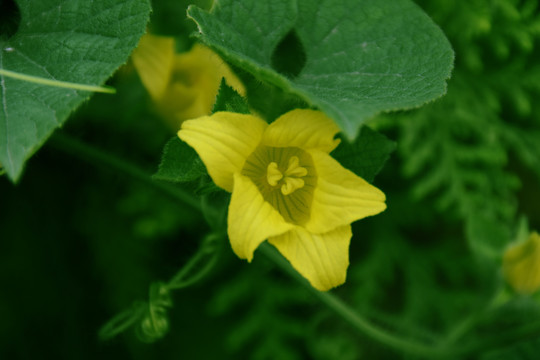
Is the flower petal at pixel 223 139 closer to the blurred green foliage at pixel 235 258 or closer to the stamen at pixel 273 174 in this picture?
the stamen at pixel 273 174

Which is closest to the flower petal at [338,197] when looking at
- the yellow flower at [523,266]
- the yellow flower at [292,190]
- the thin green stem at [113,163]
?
the yellow flower at [292,190]

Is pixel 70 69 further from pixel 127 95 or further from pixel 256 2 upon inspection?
pixel 127 95

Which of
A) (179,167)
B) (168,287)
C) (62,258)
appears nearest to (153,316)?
(168,287)

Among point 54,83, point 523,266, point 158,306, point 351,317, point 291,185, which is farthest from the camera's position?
point 523,266

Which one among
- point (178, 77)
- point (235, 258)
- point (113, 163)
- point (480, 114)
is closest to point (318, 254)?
point (113, 163)

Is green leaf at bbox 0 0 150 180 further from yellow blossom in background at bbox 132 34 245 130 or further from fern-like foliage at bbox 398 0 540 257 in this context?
fern-like foliage at bbox 398 0 540 257

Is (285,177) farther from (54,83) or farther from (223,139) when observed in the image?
(54,83)
